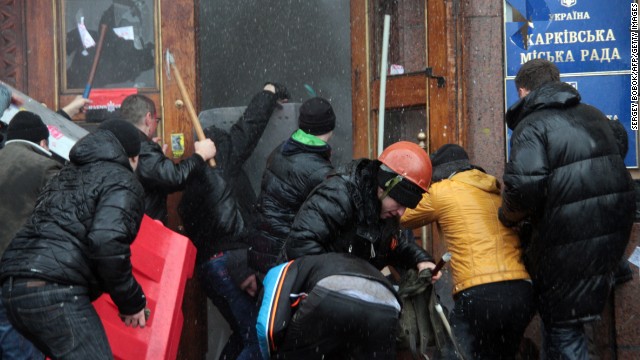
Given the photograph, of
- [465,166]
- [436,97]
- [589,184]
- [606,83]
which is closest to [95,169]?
[465,166]

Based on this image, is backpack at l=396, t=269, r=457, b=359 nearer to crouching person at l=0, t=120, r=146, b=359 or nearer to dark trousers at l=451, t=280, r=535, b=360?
dark trousers at l=451, t=280, r=535, b=360

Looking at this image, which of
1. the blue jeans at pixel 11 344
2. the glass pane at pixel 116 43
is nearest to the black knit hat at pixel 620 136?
the glass pane at pixel 116 43

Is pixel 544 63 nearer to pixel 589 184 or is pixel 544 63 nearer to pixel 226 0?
pixel 589 184

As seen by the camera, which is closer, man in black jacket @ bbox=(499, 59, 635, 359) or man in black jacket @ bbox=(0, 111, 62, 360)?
man in black jacket @ bbox=(499, 59, 635, 359)

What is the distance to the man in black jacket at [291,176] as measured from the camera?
607 centimetres

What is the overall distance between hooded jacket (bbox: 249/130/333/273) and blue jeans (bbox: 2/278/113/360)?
1.73 metres

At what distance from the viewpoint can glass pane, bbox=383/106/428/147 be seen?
747cm

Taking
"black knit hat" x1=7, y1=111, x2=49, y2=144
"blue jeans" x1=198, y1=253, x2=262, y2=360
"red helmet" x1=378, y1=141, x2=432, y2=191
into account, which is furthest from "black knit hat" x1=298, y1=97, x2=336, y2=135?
"black knit hat" x1=7, y1=111, x2=49, y2=144

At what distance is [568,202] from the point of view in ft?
17.0

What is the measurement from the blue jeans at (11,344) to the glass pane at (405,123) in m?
3.43

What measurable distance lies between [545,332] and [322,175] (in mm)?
1719

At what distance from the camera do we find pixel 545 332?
18.3 ft

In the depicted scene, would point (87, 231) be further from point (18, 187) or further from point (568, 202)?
point (568, 202)

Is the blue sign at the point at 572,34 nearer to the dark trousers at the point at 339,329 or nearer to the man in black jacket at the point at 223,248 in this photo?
the man in black jacket at the point at 223,248
